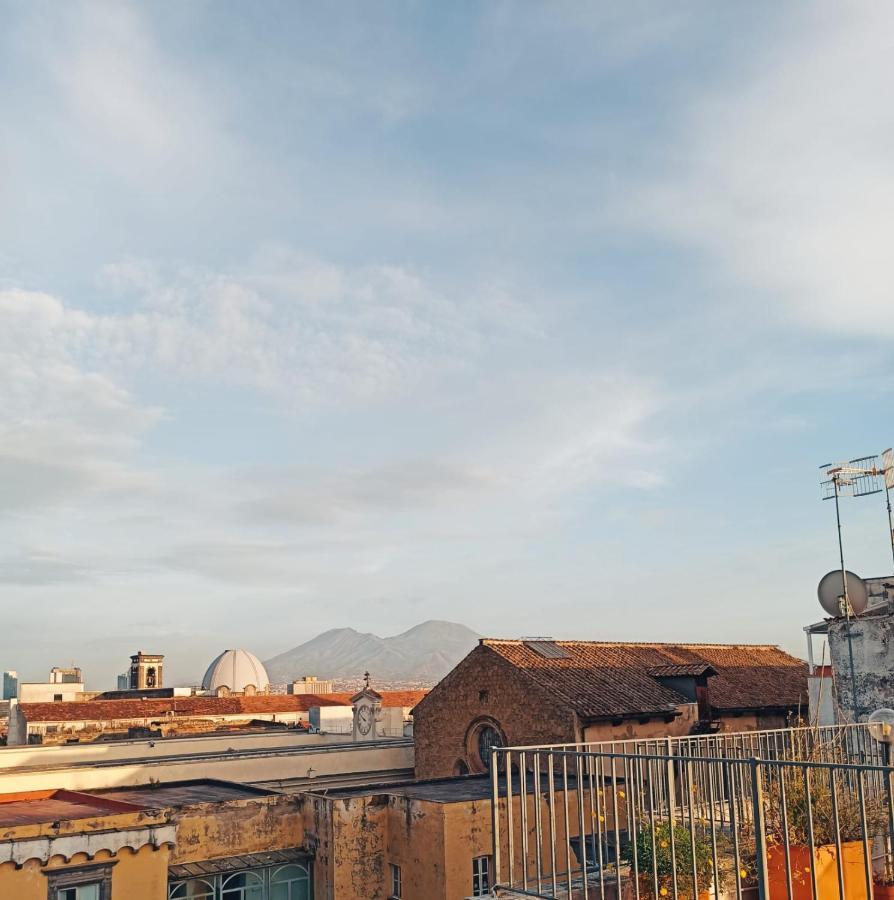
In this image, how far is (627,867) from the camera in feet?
27.2

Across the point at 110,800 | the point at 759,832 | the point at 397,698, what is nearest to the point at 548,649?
the point at 110,800

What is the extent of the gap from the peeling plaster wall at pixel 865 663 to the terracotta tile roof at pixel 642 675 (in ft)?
33.3

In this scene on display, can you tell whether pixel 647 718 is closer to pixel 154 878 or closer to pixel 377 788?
pixel 377 788

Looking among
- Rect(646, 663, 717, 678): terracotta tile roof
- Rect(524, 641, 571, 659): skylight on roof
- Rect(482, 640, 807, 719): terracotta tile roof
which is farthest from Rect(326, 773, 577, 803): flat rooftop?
Rect(646, 663, 717, 678): terracotta tile roof

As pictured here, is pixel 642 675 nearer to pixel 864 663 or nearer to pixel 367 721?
pixel 367 721

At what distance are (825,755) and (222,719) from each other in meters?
45.8

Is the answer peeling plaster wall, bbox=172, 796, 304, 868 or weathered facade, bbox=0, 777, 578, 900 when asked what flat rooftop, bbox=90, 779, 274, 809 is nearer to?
weathered facade, bbox=0, 777, 578, 900

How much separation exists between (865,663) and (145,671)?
6447cm

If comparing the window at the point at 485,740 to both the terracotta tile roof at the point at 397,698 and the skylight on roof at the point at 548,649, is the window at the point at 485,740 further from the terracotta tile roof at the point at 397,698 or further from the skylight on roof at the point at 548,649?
the terracotta tile roof at the point at 397,698

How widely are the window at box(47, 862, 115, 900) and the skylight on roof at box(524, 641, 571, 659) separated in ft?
67.1

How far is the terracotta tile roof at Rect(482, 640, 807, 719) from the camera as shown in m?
31.8

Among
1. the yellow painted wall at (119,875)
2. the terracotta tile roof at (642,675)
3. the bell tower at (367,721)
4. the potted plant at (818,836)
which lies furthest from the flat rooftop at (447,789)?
the potted plant at (818,836)

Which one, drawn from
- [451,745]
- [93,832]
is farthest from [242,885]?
[451,745]

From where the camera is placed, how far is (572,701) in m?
30.5
